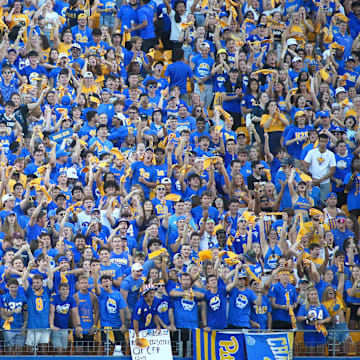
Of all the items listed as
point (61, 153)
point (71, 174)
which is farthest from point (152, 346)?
point (61, 153)

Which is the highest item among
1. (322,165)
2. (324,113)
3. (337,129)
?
(324,113)

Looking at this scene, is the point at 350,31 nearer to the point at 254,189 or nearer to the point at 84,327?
the point at 254,189

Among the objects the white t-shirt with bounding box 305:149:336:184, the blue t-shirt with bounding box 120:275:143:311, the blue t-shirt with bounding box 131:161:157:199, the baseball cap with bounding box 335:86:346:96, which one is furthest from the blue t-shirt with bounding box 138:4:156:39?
the blue t-shirt with bounding box 120:275:143:311

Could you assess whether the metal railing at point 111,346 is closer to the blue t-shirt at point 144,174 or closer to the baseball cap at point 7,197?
the baseball cap at point 7,197

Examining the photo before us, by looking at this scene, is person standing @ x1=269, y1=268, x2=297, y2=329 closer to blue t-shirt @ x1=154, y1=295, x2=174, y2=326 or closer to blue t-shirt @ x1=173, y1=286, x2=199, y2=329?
blue t-shirt @ x1=173, y1=286, x2=199, y2=329

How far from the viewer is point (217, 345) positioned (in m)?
15.5

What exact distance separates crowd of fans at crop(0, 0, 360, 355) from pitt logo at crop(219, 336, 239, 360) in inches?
15.8

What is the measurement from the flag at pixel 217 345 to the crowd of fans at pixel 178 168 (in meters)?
0.22

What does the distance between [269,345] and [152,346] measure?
62.3 inches

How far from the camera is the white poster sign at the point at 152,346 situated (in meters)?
15.4

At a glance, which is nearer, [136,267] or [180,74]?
[136,267]

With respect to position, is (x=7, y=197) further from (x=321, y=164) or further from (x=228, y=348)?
(x=321, y=164)

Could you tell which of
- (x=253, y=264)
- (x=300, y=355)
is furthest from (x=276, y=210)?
(x=300, y=355)

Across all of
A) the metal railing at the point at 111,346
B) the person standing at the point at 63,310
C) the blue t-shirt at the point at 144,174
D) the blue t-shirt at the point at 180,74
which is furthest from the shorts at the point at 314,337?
the blue t-shirt at the point at 180,74
